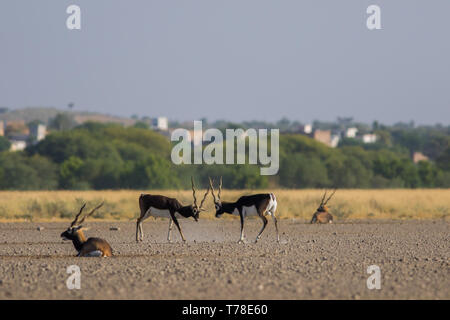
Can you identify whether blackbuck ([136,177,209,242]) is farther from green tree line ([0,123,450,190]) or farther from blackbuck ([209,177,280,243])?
green tree line ([0,123,450,190])

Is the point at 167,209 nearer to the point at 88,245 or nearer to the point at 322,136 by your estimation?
the point at 88,245

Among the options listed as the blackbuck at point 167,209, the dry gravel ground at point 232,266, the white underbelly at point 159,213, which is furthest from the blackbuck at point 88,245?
the white underbelly at point 159,213

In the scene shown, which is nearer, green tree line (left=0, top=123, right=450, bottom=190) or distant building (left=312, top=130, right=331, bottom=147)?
green tree line (left=0, top=123, right=450, bottom=190)

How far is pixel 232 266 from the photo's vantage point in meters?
14.6

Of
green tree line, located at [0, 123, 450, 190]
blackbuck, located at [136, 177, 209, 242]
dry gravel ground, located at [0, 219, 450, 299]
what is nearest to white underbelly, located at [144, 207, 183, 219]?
blackbuck, located at [136, 177, 209, 242]

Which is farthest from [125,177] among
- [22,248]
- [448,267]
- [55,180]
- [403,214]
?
[448,267]

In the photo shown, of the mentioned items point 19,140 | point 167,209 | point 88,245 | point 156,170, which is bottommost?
point 19,140

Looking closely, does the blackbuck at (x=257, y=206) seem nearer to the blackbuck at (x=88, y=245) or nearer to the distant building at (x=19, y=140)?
the blackbuck at (x=88, y=245)

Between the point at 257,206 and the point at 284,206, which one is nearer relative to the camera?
the point at 257,206

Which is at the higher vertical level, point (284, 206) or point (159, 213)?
point (159, 213)

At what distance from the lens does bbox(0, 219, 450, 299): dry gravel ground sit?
11.9 m

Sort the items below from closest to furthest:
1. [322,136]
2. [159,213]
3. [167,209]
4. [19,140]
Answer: [167,209] < [159,213] < [322,136] < [19,140]

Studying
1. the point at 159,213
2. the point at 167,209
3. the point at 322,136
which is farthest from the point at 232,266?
the point at 322,136
